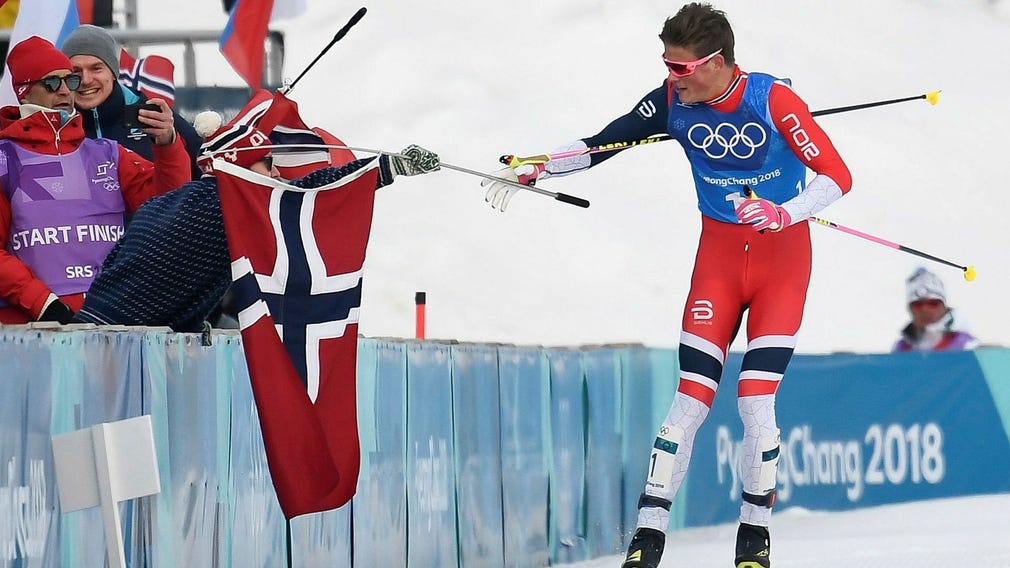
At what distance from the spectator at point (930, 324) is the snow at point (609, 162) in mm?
8522

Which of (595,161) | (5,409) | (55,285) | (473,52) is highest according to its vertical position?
(473,52)

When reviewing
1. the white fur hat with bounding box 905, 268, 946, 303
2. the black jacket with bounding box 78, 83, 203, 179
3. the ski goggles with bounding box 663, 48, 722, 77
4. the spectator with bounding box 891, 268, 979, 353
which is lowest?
the spectator with bounding box 891, 268, 979, 353

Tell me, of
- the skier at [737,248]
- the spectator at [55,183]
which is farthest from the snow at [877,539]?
the spectator at [55,183]

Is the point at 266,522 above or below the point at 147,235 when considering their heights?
below

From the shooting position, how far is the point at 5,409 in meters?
4.76

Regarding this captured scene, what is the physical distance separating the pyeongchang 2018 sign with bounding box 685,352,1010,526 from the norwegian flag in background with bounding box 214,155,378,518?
4601 millimetres

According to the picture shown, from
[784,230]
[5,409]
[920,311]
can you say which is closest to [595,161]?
[784,230]

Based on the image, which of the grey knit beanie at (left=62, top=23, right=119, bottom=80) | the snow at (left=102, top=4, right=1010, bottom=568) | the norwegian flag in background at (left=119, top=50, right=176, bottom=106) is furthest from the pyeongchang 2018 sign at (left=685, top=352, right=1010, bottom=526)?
the snow at (left=102, top=4, right=1010, bottom=568)

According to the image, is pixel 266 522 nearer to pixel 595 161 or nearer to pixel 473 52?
pixel 595 161

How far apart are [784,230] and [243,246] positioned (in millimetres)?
2472

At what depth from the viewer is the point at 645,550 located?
6.69 m

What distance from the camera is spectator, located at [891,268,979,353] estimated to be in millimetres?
11867

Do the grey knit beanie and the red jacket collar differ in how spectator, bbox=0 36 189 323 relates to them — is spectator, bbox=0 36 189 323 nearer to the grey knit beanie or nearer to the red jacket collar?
the red jacket collar

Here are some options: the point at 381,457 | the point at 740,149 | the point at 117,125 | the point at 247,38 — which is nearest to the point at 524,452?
the point at 381,457
